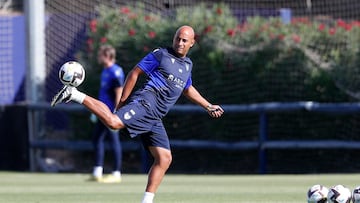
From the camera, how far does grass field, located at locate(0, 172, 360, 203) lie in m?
12.1

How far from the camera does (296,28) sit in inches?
752

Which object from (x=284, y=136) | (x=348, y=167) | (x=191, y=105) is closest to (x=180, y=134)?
(x=191, y=105)

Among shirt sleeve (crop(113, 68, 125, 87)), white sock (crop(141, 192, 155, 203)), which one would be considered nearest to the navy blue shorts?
white sock (crop(141, 192, 155, 203))

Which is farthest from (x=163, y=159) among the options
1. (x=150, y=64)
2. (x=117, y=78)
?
(x=117, y=78)

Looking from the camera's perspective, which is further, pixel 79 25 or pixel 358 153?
pixel 79 25

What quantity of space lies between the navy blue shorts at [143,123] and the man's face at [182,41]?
0.75 m

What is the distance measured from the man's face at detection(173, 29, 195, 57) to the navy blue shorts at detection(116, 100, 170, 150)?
0.75 metres

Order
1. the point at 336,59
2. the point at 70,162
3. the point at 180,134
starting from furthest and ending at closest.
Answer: the point at 70,162
the point at 180,134
the point at 336,59

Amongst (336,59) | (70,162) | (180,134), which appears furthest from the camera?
(70,162)

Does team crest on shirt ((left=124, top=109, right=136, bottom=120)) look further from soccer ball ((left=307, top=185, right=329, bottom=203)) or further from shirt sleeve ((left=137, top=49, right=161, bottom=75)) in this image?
soccer ball ((left=307, top=185, right=329, bottom=203))

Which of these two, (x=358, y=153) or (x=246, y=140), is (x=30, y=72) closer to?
(x=246, y=140)

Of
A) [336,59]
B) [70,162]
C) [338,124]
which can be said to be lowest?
[70,162]

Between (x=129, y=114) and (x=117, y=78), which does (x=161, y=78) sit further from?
(x=117, y=78)

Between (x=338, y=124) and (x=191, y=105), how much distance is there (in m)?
2.91
